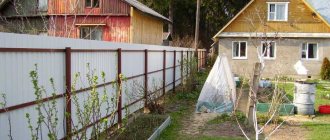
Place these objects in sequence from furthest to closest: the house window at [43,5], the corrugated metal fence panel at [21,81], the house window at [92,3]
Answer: the house window at [43,5] → the house window at [92,3] → the corrugated metal fence panel at [21,81]

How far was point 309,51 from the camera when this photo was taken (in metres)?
25.9

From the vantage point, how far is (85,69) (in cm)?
682

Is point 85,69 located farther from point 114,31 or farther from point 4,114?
point 114,31

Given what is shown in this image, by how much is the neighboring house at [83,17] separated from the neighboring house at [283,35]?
22.9ft

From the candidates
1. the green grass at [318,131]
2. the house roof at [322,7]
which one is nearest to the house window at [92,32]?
the green grass at [318,131]

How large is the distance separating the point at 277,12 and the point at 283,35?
1743mm

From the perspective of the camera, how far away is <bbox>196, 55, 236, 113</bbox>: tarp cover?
1138 cm

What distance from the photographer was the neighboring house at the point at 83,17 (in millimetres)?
22328

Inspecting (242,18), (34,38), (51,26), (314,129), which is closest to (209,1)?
(242,18)

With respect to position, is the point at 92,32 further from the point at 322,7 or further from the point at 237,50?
the point at 322,7

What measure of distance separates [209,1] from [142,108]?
3312 cm

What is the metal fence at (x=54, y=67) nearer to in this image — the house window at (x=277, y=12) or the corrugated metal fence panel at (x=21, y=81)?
the corrugated metal fence panel at (x=21, y=81)

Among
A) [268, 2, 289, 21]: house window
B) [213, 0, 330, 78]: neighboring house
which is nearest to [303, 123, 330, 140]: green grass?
[213, 0, 330, 78]: neighboring house

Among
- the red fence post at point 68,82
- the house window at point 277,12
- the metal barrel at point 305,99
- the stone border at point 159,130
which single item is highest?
the house window at point 277,12
